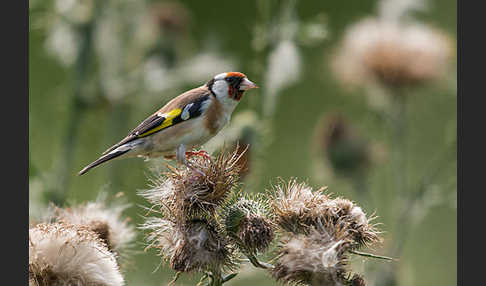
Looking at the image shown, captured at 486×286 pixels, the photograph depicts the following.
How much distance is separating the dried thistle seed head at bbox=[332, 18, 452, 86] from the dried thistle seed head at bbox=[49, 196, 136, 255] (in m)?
3.00

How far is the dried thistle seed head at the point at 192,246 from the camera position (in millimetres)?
3434

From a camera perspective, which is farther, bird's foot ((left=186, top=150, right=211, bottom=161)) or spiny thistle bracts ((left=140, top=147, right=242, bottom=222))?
bird's foot ((left=186, top=150, right=211, bottom=161))

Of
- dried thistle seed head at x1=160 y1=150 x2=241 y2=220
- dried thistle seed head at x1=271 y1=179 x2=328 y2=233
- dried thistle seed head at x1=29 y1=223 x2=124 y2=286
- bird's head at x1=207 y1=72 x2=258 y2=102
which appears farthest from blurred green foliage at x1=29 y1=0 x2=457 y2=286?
bird's head at x1=207 y1=72 x2=258 y2=102

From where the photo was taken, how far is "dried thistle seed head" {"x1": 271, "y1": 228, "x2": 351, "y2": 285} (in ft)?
10.5

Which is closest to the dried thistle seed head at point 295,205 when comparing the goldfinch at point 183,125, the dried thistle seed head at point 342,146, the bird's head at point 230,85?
the goldfinch at point 183,125

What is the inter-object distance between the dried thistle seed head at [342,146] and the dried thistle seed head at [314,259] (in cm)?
303

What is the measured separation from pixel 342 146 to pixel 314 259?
326cm

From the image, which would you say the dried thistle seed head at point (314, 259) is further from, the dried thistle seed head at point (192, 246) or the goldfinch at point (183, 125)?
the goldfinch at point (183, 125)

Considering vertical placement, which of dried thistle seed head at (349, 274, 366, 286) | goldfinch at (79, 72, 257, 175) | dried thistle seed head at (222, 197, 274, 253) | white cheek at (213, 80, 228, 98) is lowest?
dried thistle seed head at (349, 274, 366, 286)

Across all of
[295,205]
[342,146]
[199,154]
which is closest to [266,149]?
[342,146]

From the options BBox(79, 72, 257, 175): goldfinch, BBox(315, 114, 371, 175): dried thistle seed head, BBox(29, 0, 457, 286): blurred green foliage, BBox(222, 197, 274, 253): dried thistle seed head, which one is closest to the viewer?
BBox(222, 197, 274, 253): dried thistle seed head

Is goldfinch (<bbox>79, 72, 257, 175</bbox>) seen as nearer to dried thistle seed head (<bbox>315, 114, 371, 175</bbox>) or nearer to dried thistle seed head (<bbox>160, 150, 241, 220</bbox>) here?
dried thistle seed head (<bbox>160, 150, 241, 220</bbox>)

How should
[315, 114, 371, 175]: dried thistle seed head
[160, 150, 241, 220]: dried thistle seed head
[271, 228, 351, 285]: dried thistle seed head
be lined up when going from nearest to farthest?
[271, 228, 351, 285]: dried thistle seed head
[160, 150, 241, 220]: dried thistle seed head
[315, 114, 371, 175]: dried thistle seed head

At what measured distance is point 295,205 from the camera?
3.44m
